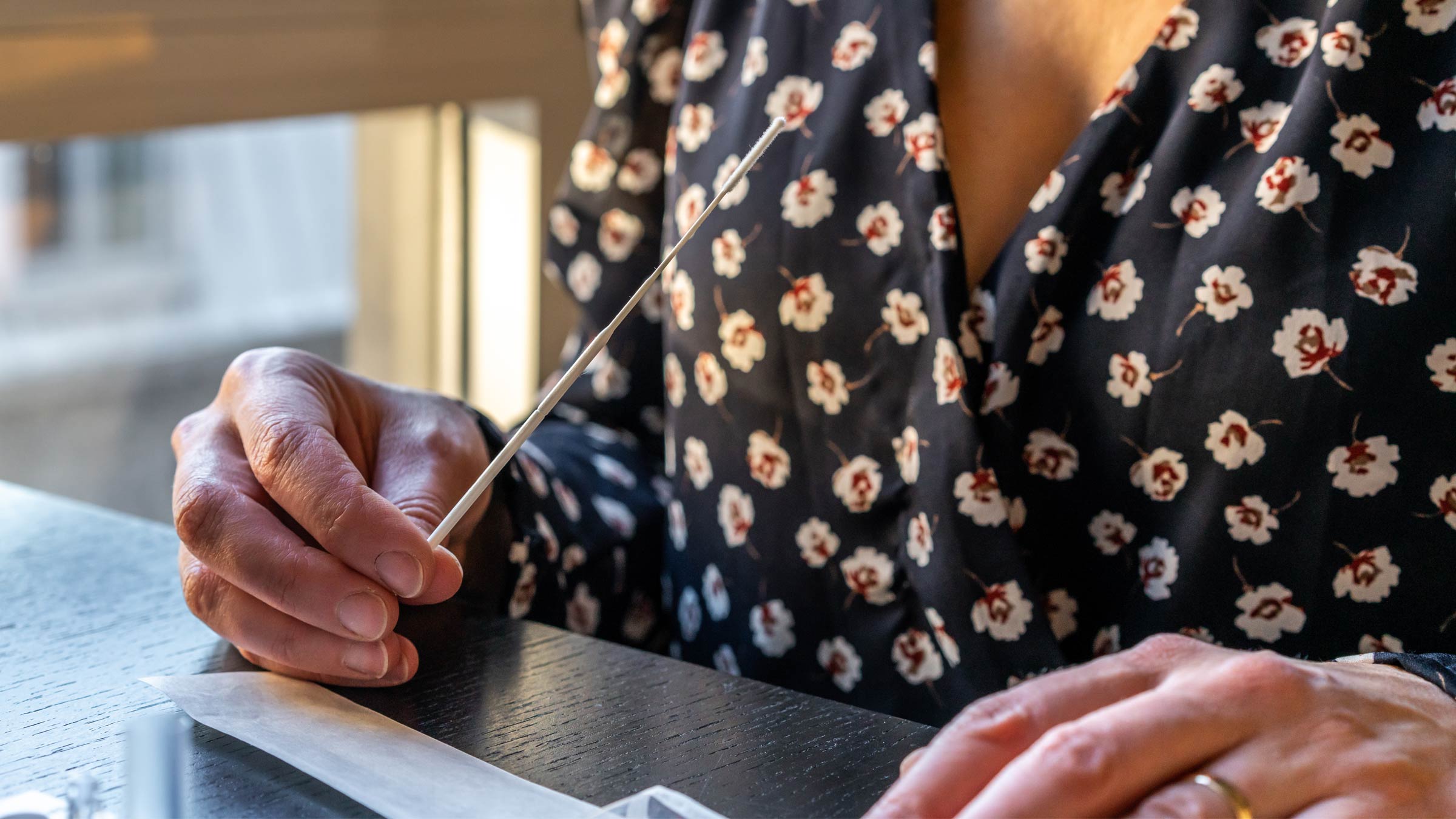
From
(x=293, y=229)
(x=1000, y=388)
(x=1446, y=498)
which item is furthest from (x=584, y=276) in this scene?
(x=293, y=229)

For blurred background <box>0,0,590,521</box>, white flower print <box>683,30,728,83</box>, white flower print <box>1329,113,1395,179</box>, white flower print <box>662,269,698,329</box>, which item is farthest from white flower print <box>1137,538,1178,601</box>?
blurred background <box>0,0,590,521</box>

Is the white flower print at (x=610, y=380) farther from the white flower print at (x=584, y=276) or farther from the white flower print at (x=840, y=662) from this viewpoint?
the white flower print at (x=840, y=662)

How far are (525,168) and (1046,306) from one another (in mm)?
943

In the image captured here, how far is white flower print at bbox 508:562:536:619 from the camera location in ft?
2.37

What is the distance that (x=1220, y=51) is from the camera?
0.66m

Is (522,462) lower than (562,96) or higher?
lower

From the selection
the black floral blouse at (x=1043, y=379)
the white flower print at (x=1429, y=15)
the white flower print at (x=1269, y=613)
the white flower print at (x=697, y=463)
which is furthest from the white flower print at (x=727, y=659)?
the white flower print at (x=1429, y=15)

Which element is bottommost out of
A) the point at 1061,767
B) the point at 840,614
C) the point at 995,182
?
the point at 840,614

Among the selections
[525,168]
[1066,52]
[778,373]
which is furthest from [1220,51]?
[525,168]

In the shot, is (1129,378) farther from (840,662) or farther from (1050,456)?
(840,662)

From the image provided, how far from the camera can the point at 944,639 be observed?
699 millimetres

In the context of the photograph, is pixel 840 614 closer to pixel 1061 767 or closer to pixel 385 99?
pixel 1061 767

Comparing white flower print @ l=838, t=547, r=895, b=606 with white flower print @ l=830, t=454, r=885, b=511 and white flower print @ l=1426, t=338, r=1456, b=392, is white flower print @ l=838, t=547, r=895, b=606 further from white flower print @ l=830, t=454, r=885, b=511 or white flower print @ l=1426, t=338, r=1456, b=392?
white flower print @ l=1426, t=338, r=1456, b=392

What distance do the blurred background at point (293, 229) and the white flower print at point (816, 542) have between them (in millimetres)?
668
